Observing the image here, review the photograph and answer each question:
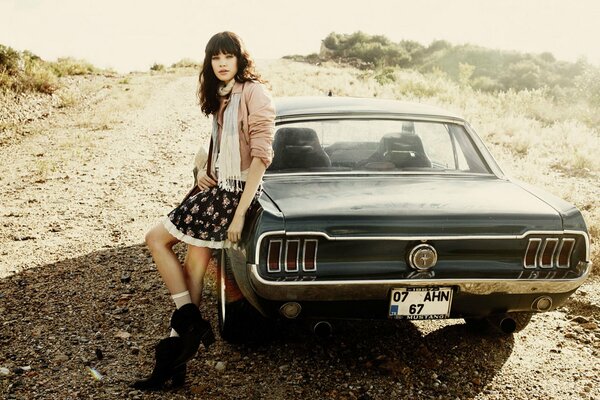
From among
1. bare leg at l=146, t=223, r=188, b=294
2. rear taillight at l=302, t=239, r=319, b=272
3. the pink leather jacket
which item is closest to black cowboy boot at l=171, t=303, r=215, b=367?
bare leg at l=146, t=223, r=188, b=294

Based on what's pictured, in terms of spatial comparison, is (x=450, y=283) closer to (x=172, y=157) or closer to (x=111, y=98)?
(x=172, y=157)

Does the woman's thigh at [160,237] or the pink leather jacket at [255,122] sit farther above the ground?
the pink leather jacket at [255,122]

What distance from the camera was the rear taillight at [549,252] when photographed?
3.27 meters

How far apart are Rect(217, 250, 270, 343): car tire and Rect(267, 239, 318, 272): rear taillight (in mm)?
555

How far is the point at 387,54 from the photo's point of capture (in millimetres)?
43188

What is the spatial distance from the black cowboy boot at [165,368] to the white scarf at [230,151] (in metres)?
0.87

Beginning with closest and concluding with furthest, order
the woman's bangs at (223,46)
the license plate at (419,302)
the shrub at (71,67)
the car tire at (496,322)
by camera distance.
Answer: the license plate at (419,302), the woman's bangs at (223,46), the car tire at (496,322), the shrub at (71,67)

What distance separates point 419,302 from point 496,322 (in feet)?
2.67

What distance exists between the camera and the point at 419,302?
3221mm

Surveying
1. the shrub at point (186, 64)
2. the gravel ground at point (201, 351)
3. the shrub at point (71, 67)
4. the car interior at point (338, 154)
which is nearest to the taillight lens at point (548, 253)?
the gravel ground at point (201, 351)

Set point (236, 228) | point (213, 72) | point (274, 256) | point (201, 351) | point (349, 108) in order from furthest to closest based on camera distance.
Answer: point (349, 108) → point (201, 351) → point (213, 72) → point (236, 228) → point (274, 256)

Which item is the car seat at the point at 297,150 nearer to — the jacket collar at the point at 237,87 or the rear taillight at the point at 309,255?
the jacket collar at the point at 237,87

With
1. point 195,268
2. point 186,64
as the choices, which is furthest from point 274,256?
point 186,64

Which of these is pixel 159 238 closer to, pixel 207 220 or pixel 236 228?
pixel 207 220
